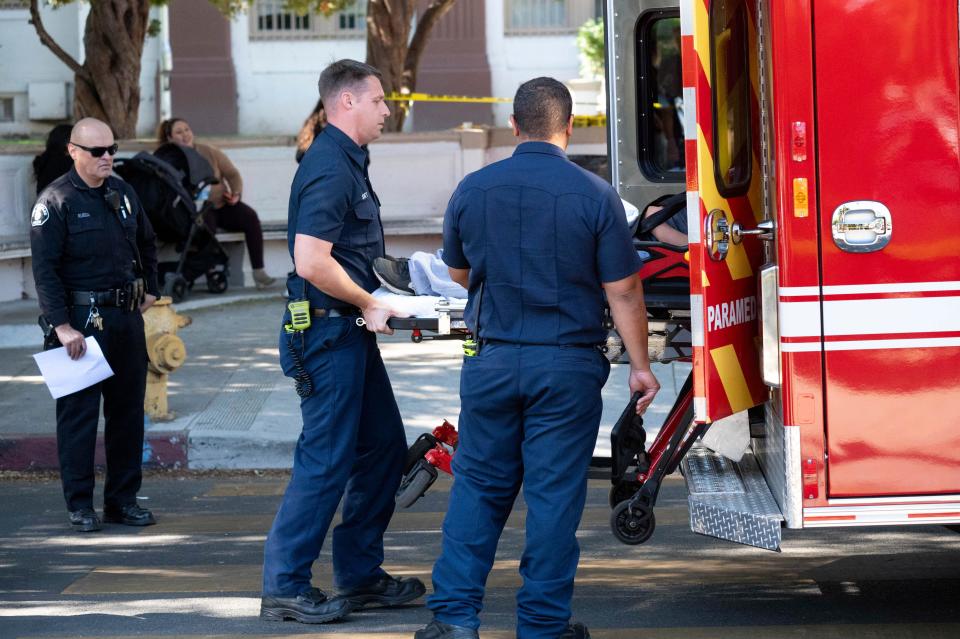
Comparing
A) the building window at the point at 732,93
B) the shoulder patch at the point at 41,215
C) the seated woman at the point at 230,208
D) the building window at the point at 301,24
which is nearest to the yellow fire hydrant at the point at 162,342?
the shoulder patch at the point at 41,215

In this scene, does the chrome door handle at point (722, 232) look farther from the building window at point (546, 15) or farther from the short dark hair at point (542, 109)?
the building window at point (546, 15)

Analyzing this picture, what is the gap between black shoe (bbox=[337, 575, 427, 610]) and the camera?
17.8ft

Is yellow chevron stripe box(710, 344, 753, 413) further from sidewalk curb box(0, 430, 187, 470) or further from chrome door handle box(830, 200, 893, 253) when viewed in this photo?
sidewalk curb box(0, 430, 187, 470)

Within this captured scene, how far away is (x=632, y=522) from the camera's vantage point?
16.7 feet

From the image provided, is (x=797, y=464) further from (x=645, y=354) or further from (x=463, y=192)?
(x=463, y=192)

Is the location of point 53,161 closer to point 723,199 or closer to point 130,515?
point 130,515

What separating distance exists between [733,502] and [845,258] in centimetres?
95

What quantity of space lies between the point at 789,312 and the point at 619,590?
1.63 meters

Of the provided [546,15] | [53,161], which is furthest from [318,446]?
[546,15]

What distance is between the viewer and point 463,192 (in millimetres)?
4734

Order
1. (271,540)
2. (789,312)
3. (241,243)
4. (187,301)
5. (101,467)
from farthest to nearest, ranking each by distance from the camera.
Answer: (241,243) → (187,301) → (101,467) → (271,540) → (789,312)

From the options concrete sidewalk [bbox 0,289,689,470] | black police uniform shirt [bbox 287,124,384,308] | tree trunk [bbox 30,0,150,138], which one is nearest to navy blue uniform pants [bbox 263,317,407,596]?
black police uniform shirt [bbox 287,124,384,308]

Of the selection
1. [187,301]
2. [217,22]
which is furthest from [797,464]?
[217,22]

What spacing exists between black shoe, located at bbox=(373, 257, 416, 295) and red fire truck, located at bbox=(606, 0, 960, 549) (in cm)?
133
